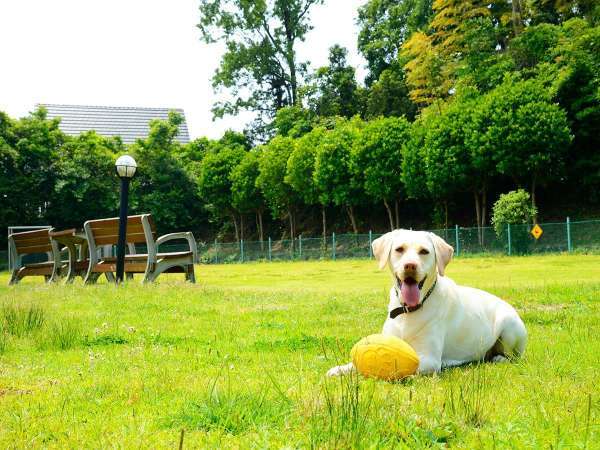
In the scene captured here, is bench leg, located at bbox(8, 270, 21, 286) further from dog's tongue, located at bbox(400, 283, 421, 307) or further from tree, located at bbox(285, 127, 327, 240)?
tree, located at bbox(285, 127, 327, 240)

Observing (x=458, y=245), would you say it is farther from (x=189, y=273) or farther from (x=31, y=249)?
(x=31, y=249)

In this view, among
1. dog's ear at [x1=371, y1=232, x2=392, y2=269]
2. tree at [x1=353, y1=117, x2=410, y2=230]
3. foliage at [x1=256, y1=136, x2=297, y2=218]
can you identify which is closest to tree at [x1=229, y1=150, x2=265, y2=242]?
foliage at [x1=256, y1=136, x2=297, y2=218]

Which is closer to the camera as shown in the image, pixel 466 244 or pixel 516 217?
pixel 516 217

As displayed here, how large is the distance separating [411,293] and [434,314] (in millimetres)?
285

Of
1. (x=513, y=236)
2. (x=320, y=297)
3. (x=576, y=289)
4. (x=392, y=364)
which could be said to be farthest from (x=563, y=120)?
(x=392, y=364)

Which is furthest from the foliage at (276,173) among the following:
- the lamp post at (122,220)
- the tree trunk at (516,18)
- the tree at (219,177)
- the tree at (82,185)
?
the lamp post at (122,220)

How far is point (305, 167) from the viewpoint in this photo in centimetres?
3497

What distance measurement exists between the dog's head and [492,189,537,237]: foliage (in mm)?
24267

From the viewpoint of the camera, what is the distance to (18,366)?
173 inches

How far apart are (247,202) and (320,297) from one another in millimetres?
29806

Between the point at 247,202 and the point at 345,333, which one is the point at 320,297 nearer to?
the point at 345,333

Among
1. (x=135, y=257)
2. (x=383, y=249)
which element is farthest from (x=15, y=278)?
(x=383, y=249)

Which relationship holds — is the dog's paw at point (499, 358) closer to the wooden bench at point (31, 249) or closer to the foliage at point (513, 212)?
the wooden bench at point (31, 249)

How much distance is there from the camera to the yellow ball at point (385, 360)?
374 centimetres
